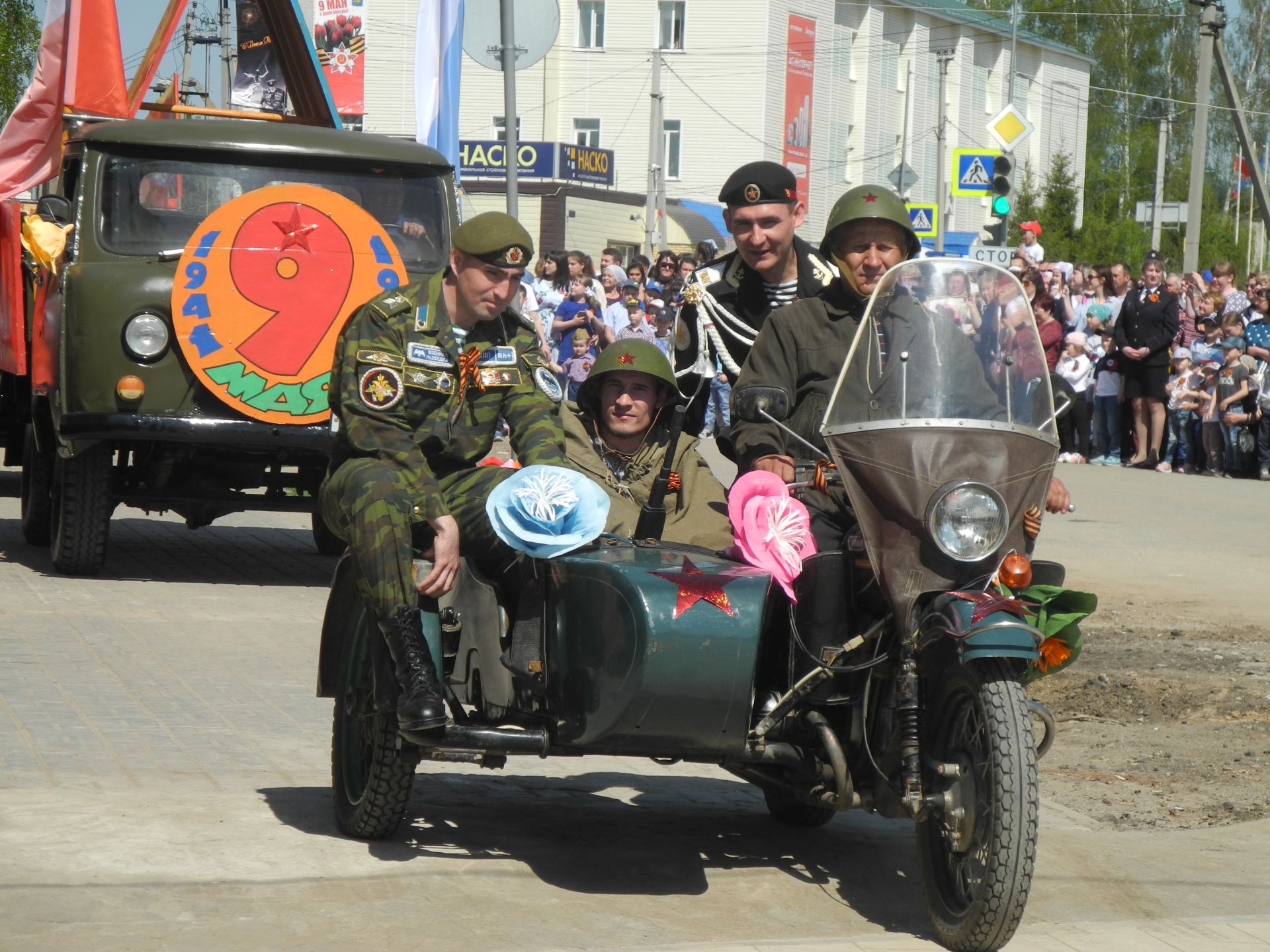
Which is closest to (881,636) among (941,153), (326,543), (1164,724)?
(1164,724)

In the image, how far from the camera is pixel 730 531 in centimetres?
580

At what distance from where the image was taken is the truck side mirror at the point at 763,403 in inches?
195

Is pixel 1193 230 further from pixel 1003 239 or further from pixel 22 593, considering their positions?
pixel 22 593

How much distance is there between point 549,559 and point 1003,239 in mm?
17051

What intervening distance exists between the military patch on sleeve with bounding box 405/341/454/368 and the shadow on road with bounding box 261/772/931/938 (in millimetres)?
1375

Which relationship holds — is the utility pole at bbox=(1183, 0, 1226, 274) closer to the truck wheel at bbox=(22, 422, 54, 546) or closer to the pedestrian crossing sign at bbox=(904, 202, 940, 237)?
the pedestrian crossing sign at bbox=(904, 202, 940, 237)

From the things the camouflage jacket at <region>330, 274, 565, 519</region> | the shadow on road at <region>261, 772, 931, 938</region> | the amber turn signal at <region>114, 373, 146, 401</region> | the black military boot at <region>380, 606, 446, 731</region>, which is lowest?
the shadow on road at <region>261, 772, 931, 938</region>

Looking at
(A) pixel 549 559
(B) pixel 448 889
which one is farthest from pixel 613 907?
(A) pixel 549 559

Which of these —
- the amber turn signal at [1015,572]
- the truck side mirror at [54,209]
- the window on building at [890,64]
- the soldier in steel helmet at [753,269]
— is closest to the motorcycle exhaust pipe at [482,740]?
the amber turn signal at [1015,572]

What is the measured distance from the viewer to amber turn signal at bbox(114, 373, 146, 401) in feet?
34.5

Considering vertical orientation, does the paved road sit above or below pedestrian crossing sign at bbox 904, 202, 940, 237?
below

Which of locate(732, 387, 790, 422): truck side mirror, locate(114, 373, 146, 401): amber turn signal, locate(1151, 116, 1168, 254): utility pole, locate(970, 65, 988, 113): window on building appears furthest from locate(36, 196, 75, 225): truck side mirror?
locate(970, 65, 988, 113): window on building

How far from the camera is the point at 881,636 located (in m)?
4.92

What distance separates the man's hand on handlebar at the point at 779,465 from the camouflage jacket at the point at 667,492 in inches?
19.7
